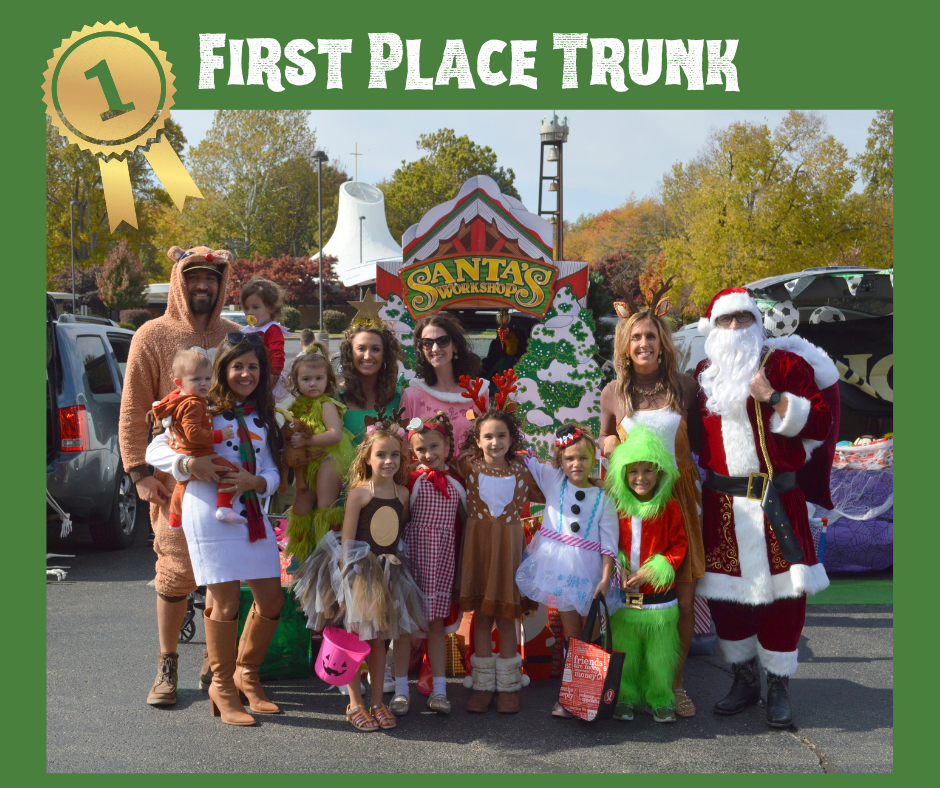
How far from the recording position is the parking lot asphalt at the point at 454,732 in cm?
319

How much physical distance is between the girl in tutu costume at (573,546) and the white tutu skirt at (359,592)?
531 millimetres

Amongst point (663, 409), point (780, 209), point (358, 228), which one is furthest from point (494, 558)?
point (358, 228)

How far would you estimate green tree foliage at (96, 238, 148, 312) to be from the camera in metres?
27.3

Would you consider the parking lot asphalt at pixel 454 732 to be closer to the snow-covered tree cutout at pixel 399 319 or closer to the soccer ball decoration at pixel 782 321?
the soccer ball decoration at pixel 782 321

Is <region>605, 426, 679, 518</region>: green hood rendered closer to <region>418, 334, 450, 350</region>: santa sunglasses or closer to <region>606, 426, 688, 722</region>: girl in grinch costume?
<region>606, 426, 688, 722</region>: girl in grinch costume

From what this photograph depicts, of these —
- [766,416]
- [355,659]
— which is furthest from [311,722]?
[766,416]

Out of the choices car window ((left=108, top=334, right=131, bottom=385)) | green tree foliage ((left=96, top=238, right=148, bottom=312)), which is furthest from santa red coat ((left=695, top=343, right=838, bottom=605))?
green tree foliage ((left=96, top=238, right=148, bottom=312))

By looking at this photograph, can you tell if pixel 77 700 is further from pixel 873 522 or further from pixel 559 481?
pixel 873 522

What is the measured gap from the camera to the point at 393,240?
42000 mm

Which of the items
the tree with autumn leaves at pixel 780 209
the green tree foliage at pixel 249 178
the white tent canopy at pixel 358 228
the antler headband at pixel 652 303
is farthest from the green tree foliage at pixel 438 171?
the antler headband at pixel 652 303

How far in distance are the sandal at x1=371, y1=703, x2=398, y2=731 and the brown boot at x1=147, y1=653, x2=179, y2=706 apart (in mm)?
983

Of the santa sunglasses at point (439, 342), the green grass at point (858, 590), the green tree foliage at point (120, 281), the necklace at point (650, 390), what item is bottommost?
A: the green grass at point (858, 590)

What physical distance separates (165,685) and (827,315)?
22.5ft

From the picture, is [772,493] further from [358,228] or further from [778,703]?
[358,228]
